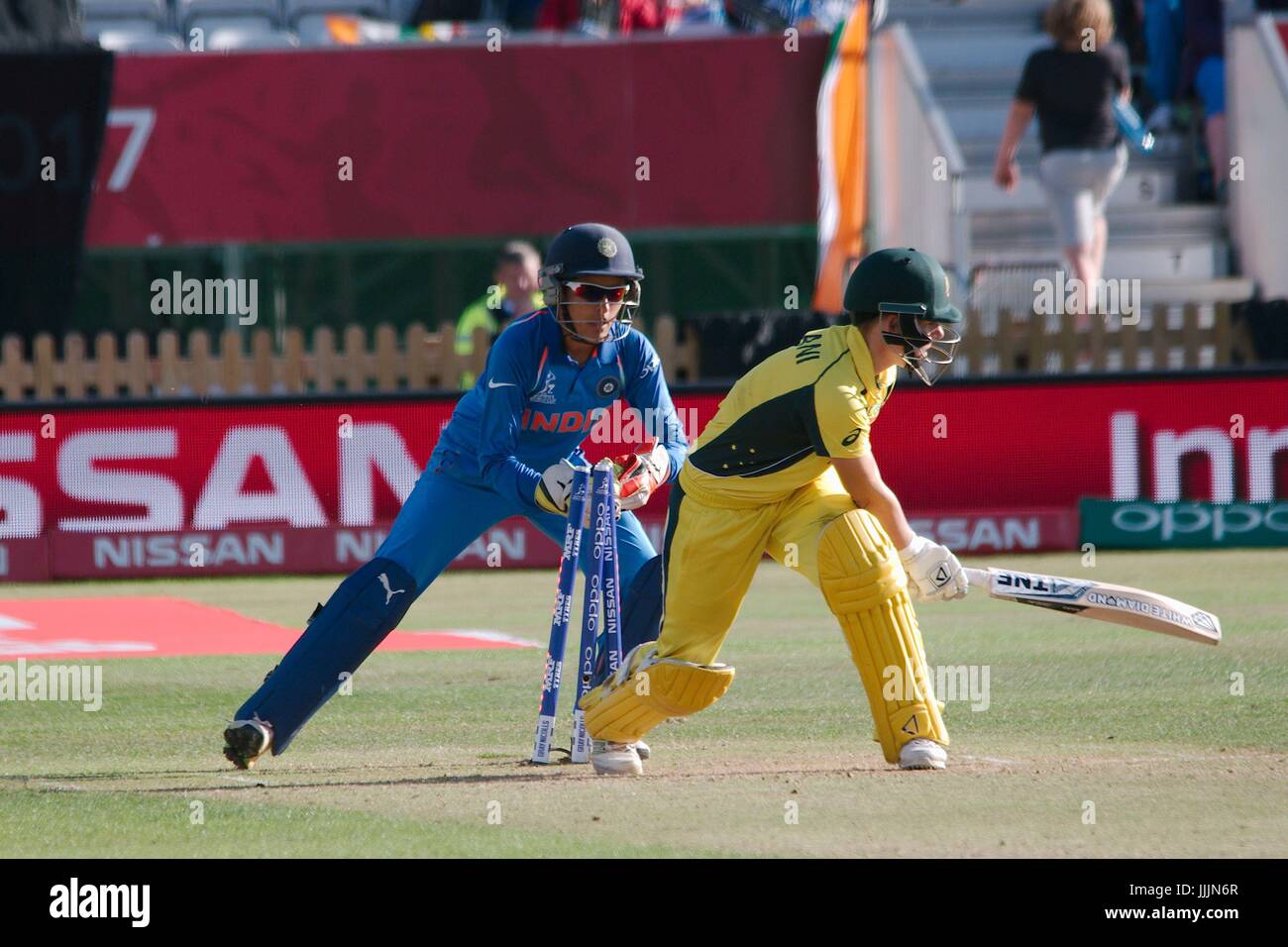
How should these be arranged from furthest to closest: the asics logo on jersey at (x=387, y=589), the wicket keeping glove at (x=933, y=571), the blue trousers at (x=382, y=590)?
1. the asics logo on jersey at (x=387, y=589)
2. the blue trousers at (x=382, y=590)
3. the wicket keeping glove at (x=933, y=571)

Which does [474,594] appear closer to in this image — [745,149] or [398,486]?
[398,486]

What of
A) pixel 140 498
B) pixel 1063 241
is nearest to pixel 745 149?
pixel 1063 241

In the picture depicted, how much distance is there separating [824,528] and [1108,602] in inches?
46.3

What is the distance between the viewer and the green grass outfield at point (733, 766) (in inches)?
238

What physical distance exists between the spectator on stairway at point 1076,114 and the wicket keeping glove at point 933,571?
366 inches

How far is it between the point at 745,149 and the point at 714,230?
78 centimetres

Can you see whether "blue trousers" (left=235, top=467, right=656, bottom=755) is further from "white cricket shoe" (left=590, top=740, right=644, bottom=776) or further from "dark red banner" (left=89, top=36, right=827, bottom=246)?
"dark red banner" (left=89, top=36, right=827, bottom=246)

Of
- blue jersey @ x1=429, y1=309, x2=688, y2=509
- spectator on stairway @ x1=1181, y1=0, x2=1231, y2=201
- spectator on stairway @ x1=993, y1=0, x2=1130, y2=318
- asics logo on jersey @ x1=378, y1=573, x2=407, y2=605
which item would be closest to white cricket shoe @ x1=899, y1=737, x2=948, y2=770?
blue jersey @ x1=429, y1=309, x2=688, y2=509

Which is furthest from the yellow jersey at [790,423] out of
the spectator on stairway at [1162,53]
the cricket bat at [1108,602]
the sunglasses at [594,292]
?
the spectator on stairway at [1162,53]

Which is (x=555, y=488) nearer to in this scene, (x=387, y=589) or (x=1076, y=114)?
(x=387, y=589)

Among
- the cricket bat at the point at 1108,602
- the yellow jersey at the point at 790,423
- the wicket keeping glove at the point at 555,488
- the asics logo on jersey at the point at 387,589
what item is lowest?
the cricket bat at the point at 1108,602

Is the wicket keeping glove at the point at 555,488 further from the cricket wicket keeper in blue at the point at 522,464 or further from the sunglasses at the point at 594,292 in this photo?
the sunglasses at the point at 594,292

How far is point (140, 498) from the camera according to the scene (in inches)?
603

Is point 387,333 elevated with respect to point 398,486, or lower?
elevated
